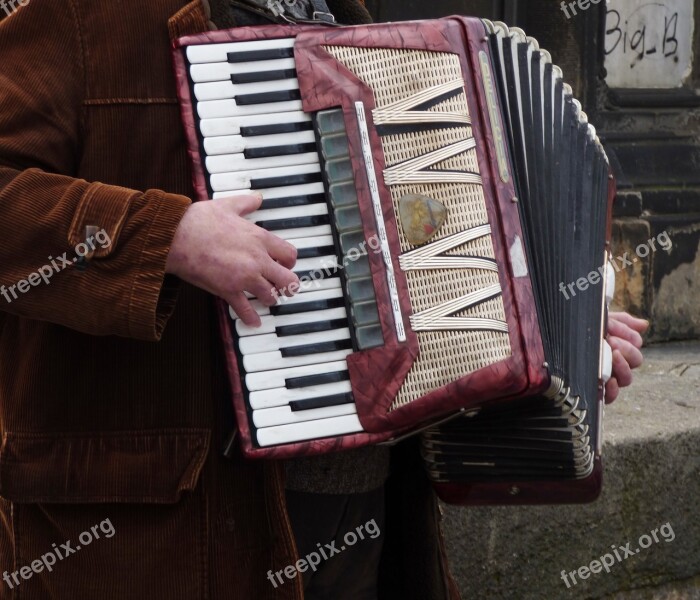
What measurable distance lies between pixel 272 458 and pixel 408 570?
61 centimetres

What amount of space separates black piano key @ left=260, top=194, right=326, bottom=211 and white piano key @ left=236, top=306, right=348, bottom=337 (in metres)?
0.16

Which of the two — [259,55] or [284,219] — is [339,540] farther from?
[259,55]

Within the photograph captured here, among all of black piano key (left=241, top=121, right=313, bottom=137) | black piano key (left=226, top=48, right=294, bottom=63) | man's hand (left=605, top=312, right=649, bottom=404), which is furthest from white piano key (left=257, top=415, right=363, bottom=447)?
man's hand (left=605, top=312, right=649, bottom=404)

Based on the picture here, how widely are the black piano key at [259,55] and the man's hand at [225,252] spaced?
8.2 inches

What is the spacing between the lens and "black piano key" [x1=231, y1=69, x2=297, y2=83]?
156 centimetres

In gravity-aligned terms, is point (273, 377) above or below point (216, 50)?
below

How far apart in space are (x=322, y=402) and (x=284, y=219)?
268 millimetres

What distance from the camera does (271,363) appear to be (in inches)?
61.8

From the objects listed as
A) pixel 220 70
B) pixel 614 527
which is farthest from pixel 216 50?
pixel 614 527

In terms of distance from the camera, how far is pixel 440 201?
5.26 ft

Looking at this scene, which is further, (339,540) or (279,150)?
(339,540)

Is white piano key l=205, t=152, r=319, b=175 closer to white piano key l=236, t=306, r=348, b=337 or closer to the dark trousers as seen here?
white piano key l=236, t=306, r=348, b=337

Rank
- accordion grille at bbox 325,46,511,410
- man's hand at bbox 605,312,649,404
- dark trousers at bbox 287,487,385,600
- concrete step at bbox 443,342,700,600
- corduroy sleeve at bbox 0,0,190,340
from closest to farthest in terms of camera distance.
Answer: corduroy sleeve at bbox 0,0,190,340, accordion grille at bbox 325,46,511,410, dark trousers at bbox 287,487,385,600, man's hand at bbox 605,312,649,404, concrete step at bbox 443,342,700,600

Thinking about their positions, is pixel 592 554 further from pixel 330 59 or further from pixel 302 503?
pixel 330 59
